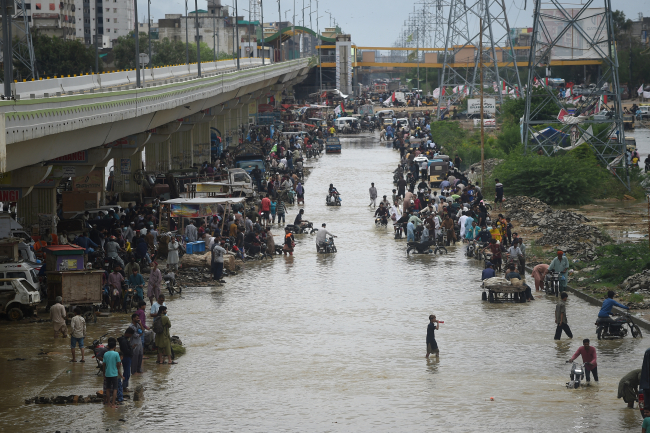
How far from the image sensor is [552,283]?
931 inches

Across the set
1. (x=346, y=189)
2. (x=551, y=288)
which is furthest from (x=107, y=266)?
(x=346, y=189)

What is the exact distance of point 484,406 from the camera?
14305 millimetres

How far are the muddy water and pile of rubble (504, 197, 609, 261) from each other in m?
3.99

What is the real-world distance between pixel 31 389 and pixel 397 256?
16807 mm

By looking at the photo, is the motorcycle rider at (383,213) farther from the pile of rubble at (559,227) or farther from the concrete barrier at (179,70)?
the concrete barrier at (179,70)

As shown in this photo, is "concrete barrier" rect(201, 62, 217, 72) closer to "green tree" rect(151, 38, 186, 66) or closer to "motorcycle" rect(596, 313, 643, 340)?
"green tree" rect(151, 38, 186, 66)

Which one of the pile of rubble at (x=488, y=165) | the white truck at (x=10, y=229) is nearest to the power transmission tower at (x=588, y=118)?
the pile of rubble at (x=488, y=165)

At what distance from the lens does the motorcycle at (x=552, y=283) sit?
23.5 meters

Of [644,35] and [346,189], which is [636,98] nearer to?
[644,35]

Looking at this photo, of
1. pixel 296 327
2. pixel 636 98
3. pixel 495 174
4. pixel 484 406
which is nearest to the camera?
pixel 484 406

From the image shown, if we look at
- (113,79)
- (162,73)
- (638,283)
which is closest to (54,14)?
(162,73)

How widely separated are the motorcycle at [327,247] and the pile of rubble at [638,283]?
35.4 feet

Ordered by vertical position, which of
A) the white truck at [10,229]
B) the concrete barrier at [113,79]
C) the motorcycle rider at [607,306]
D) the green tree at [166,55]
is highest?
the green tree at [166,55]

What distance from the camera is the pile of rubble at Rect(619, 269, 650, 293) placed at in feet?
74.2
